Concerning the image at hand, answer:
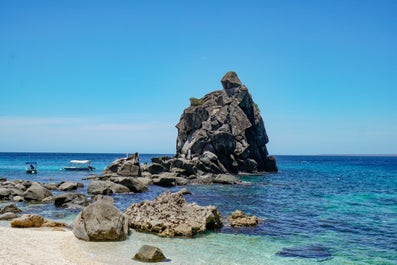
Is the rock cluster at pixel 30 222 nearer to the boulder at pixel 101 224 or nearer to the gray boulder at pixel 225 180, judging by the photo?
the boulder at pixel 101 224

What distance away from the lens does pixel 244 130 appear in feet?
283

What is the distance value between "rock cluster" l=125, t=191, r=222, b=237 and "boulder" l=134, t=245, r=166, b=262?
5.24m

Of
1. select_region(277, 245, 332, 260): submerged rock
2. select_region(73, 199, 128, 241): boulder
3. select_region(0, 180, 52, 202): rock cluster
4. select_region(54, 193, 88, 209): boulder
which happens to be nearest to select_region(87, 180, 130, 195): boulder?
select_region(0, 180, 52, 202): rock cluster

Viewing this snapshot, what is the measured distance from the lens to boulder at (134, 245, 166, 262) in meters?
17.2

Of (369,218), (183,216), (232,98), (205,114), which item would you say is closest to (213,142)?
(205,114)

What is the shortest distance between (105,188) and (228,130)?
4126 cm

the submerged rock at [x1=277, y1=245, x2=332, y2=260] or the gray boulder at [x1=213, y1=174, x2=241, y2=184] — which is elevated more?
the gray boulder at [x1=213, y1=174, x2=241, y2=184]

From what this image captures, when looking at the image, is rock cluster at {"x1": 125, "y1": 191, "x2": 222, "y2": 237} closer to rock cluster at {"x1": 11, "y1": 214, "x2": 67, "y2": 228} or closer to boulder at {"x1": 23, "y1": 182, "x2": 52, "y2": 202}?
rock cluster at {"x1": 11, "y1": 214, "x2": 67, "y2": 228}

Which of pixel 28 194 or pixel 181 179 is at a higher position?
pixel 181 179

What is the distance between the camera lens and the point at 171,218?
2445cm

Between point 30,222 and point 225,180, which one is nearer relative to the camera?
point 30,222

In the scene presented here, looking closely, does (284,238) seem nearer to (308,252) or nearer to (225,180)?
(308,252)

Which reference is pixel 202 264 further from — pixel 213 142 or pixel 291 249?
pixel 213 142

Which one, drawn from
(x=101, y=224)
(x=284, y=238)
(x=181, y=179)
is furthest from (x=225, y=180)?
(x=101, y=224)
